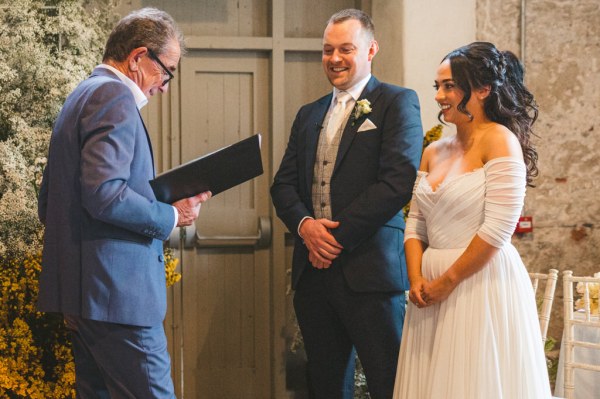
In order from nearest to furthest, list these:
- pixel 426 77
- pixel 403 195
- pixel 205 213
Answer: pixel 403 195 → pixel 426 77 → pixel 205 213

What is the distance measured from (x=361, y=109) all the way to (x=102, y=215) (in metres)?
1.18

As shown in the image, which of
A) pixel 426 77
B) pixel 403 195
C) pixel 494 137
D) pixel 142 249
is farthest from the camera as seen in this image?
pixel 426 77

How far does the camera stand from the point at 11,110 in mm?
3646

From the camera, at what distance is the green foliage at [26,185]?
3.48 meters

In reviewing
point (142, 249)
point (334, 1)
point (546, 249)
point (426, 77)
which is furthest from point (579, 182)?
point (142, 249)

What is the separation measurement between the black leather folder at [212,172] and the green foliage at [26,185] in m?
1.28

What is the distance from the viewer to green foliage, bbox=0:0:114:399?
3479mm

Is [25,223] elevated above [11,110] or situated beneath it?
situated beneath

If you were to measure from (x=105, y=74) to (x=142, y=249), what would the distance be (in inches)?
21.7

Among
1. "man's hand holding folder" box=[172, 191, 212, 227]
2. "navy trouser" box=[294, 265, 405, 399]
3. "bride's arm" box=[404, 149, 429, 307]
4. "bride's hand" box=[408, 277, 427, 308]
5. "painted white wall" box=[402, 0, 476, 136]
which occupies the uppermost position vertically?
"painted white wall" box=[402, 0, 476, 136]

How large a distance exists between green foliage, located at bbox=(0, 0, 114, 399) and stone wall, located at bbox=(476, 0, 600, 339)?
2.27 metres

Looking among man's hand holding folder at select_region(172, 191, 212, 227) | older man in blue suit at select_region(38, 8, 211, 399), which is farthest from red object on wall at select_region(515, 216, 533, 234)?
older man in blue suit at select_region(38, 8, 211, 399)

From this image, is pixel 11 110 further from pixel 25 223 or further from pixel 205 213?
pixel 205 213

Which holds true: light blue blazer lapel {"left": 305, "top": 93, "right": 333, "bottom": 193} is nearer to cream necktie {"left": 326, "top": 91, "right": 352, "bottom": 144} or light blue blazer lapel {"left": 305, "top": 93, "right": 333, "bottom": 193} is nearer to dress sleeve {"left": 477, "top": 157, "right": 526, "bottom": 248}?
cream necktie {"left": 326, "top": 91, "right": 352, "bottom": 144}
